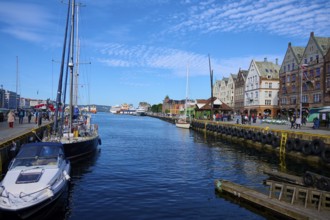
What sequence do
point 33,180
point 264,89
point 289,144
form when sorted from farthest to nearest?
point 264,89 < point 289,144 < point 33,180

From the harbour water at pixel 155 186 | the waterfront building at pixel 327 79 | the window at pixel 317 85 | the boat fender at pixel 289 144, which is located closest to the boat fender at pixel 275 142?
the boat fender at pixel 289 144

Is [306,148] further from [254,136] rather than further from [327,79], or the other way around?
[327,79]

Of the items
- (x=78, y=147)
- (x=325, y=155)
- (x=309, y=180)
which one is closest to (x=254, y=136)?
(x=325, y=155)

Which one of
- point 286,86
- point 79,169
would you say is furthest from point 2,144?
point 286,86

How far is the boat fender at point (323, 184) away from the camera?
46.5ft

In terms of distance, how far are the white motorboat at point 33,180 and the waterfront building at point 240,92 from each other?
335ft

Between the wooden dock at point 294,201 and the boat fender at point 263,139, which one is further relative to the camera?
the boat fender at point 263,139

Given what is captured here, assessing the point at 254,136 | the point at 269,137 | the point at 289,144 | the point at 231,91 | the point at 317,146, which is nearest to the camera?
the point at 317,146

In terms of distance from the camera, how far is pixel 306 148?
96.8 ft

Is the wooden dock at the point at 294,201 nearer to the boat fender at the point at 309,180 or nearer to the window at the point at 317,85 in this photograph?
the boat fender at the point at 309,180

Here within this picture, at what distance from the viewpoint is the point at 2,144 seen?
21.5 metres

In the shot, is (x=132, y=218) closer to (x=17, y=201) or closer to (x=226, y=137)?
(x=17, y=201)

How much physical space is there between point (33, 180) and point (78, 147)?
13.5 metres

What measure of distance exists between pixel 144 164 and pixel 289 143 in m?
16.4
